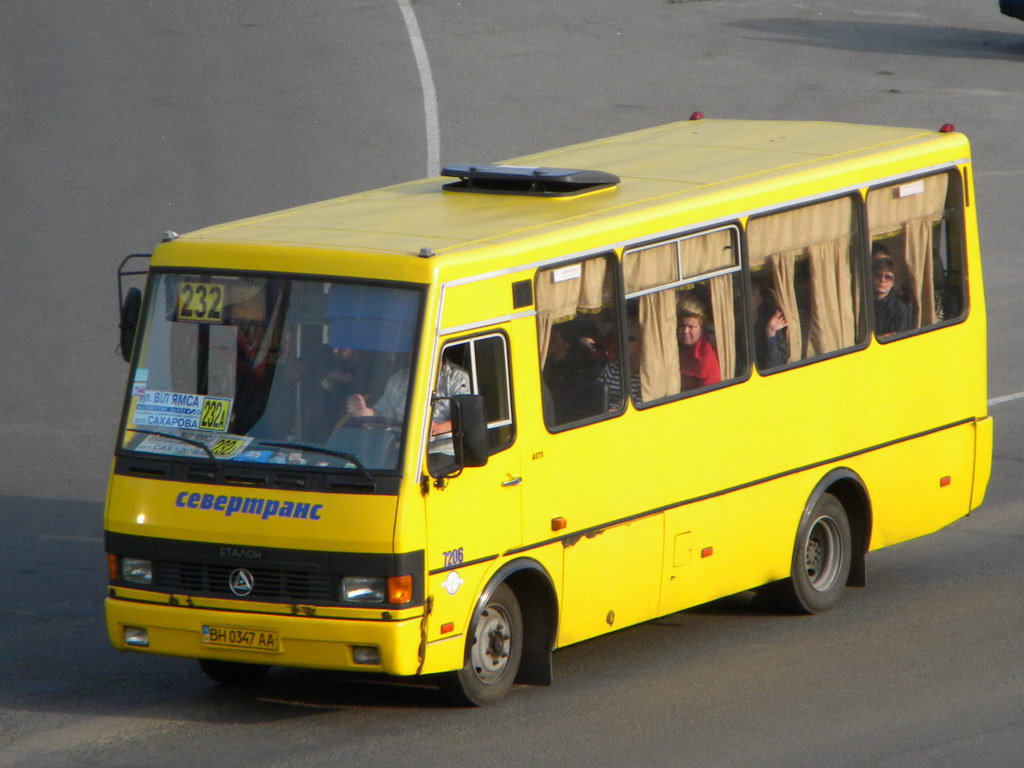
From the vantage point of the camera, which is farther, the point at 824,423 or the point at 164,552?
the point at 824,423

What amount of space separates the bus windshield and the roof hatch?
166 centimetres

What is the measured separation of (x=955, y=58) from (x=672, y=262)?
23.3m

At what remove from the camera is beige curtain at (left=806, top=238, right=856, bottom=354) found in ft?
39.8

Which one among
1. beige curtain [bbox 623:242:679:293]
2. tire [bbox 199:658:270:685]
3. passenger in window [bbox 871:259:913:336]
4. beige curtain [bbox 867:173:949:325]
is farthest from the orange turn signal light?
beige curtain [bbox 867:173:949:325]

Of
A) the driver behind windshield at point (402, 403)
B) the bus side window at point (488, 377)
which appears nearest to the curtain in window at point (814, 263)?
the bus side window at point (488, 377)

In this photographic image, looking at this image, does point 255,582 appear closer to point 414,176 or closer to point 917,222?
point 917,222

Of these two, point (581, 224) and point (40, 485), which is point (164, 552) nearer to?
point (581, 224)

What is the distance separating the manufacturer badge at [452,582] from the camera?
31.6 ft

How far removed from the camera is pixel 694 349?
11281mm

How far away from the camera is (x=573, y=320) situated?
1048 centimetres

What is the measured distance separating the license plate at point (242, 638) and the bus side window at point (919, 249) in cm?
486

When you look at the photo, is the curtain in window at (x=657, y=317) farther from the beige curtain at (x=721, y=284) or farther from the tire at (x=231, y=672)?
the tire at (x=231, y=672)

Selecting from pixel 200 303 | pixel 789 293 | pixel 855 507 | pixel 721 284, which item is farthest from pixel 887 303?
pixel 200 303

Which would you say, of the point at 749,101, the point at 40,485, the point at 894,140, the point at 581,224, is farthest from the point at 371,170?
the point at 581,224
